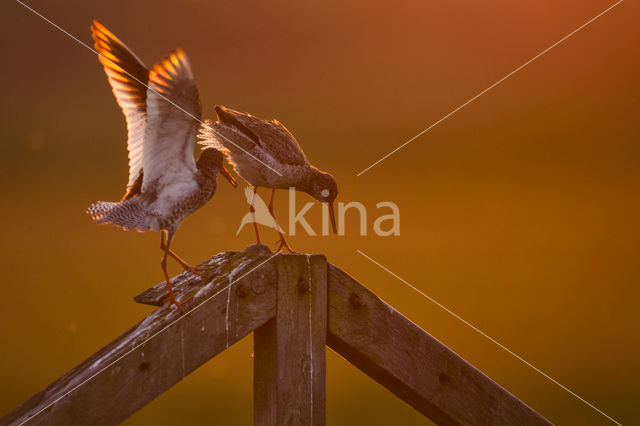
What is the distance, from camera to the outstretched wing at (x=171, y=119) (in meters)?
3.08

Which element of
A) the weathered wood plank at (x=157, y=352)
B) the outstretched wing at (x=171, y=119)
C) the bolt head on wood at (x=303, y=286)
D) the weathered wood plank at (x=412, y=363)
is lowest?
the weathered wood plank at (x=412, y=363)

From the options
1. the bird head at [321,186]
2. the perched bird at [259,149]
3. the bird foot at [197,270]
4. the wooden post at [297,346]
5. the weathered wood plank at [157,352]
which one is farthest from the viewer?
the bird head at [321,186]

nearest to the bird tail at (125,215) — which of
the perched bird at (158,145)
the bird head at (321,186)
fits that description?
the perched bird at (158,145)

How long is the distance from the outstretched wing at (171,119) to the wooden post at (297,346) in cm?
93

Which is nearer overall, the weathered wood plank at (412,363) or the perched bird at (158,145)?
the weathered wood plank at (412,363)

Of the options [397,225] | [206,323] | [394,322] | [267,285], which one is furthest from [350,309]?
[397,225]

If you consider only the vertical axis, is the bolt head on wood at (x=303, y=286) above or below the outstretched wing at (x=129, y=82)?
below

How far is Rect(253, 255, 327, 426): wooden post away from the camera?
278cm

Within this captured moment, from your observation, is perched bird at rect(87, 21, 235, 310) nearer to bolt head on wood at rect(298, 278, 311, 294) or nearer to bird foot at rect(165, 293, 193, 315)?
bird foot at rect(165, 293, 193, 315)

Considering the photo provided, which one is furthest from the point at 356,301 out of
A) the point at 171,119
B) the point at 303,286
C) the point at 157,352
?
the point at 171,119

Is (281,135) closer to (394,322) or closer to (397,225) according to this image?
(397,225)

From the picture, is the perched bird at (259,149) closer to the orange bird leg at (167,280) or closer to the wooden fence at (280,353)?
the orange bird leg at (167,280)

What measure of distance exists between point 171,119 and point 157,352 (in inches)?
50.9

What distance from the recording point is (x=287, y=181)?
4.88 m
